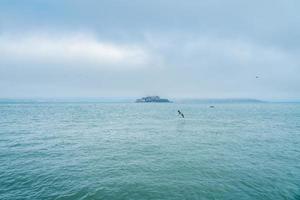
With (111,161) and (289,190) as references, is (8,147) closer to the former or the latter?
(111,161)

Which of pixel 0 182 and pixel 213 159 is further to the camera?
pixel 213 159

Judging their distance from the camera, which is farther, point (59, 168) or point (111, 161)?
point (111, 161)

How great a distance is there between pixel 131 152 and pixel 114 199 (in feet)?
40.6

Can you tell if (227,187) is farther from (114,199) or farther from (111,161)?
(111,161)

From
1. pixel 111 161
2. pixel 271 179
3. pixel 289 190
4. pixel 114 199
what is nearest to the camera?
pixel 114 199

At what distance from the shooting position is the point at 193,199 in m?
14.3

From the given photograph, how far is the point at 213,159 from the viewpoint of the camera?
2352cm

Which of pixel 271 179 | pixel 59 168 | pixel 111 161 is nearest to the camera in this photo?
pixel 271 179

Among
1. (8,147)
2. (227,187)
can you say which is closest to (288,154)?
(227,187)

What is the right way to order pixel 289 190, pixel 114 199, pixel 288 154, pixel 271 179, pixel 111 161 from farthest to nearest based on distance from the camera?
pixel 288 154 < pixel 111 161 < pixel 271 179 < pixel 289 190 < pixel 114 199

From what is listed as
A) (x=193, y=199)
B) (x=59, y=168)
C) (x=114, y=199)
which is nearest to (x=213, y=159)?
(x=193, y=199)

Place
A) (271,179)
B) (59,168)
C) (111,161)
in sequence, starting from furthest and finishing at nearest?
(111,161)
(59,168)
(271,179)

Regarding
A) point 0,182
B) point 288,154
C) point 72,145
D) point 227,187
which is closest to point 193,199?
A: point 227,187

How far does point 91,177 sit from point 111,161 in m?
4.72
